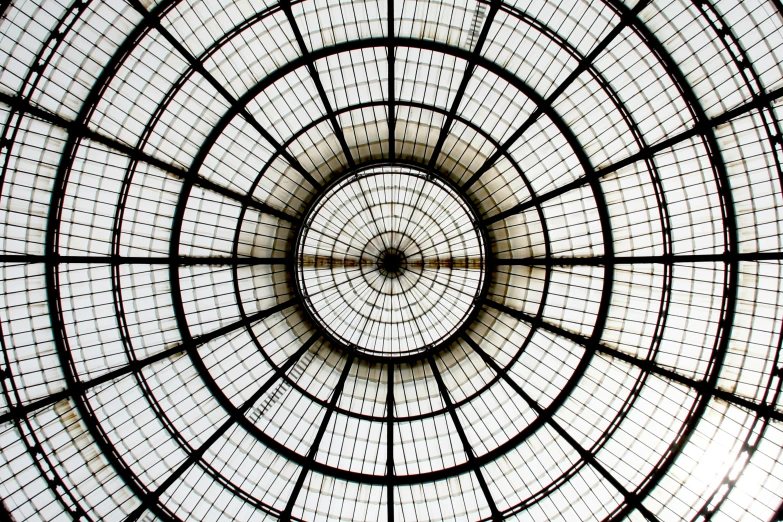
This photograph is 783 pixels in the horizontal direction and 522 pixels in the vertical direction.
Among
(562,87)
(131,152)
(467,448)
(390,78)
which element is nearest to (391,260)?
(390,78)

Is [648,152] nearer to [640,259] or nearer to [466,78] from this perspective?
[640,259]

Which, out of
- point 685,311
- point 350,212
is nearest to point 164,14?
point 350,212

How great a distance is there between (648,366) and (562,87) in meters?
10.4

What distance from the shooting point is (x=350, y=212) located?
65.9 ft

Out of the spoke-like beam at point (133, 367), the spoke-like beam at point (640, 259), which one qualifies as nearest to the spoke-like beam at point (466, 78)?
the spoke-like beam at point (640, 259)

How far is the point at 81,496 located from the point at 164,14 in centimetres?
1678

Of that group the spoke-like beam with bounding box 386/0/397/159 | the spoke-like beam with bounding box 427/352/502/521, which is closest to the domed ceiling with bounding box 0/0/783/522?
the spoke-like beam with bounding box 427/352/502/521

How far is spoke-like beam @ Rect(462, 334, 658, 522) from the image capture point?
55.4 ft

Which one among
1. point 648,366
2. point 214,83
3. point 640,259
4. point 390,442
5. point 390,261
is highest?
point 214,83

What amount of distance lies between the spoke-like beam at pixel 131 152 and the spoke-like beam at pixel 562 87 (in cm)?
774

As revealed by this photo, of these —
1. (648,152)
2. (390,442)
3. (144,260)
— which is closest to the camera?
(648,152)

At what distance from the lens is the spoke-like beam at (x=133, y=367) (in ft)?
52.4

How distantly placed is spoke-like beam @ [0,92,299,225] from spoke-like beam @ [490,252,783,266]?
9.31m

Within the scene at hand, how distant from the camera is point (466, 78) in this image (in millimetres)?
16797
